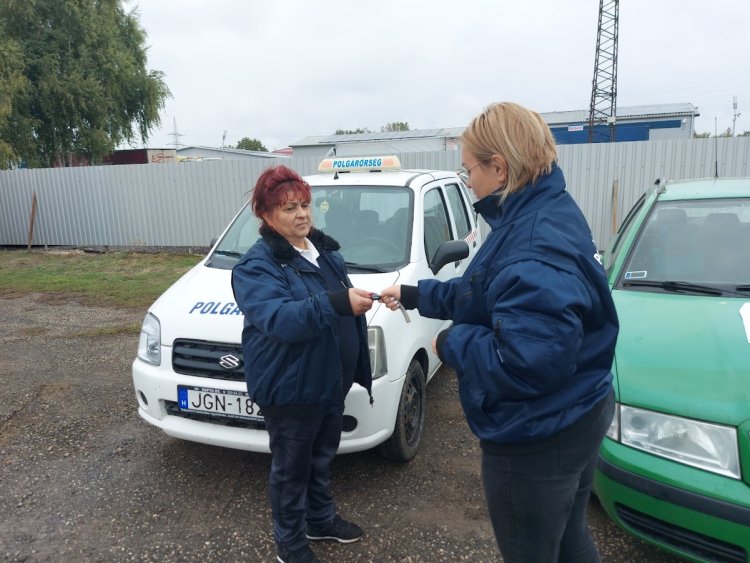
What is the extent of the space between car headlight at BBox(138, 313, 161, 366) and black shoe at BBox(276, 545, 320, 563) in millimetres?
1266

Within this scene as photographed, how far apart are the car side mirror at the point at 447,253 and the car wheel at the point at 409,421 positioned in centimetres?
A: 66

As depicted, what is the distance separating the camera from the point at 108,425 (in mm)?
4035

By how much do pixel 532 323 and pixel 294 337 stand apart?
3.25 feet

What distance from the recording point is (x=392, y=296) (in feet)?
7.08

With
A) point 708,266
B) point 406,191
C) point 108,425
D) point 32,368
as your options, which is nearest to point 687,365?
point 708,266

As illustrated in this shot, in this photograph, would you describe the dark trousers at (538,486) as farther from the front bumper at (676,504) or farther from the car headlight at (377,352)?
the car headlight at (377,352)

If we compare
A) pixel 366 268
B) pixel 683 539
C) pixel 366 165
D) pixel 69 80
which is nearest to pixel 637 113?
pixel 69 80

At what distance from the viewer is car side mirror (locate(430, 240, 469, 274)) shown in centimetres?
302

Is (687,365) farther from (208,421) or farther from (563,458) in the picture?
(208,421)

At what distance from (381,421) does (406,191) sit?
1.84 metres

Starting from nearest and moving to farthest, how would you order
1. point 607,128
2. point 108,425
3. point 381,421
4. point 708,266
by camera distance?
1. point 381,421
2. point 708,266
3. point 108,425
4. point 607,128

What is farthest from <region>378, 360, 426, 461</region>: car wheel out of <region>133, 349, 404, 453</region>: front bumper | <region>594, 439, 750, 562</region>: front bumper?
<region>594, 439, 750, 562</region>: front bumper

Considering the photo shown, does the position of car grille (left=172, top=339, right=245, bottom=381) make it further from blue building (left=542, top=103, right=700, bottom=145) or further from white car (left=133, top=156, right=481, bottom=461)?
blue building (left=542, top=103, right=700, bottom=145)

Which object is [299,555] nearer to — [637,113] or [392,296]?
[392,296]
